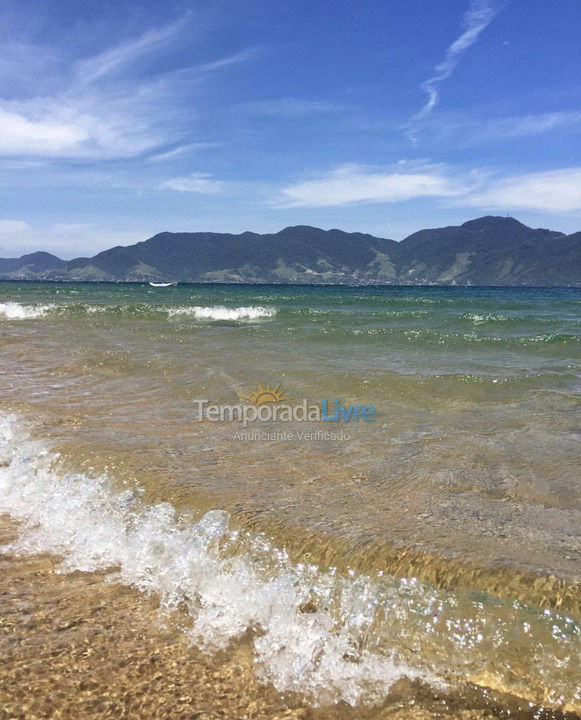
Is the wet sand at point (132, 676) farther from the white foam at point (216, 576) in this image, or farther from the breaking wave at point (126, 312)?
the breaking wave at point (126, 312)

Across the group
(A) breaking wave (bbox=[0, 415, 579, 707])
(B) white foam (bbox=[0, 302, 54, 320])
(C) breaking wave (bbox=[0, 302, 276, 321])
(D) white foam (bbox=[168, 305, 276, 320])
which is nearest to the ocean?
(A) breaking wave (bbox=[0, 415, 579, 707])

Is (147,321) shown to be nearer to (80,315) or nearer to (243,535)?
(80,315)

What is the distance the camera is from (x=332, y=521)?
3.69m

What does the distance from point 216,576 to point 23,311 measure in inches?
1017

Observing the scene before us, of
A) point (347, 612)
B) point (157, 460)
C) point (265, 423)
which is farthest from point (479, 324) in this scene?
point (347, 612)

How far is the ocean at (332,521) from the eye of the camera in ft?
8.16

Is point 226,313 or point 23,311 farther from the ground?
point 23,311

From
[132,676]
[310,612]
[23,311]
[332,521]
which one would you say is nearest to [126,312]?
[23,311]

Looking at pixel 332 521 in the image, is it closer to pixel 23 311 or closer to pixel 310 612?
pixel 310 612

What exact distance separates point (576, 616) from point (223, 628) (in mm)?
1872

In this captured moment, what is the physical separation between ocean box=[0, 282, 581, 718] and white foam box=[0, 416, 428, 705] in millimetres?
11

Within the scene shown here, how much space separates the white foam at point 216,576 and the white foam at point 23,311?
71.6 feet

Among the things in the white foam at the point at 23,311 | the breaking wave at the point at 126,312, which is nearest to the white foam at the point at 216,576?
the breaking wave at the point at 126,312

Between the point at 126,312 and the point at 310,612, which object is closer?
the point at 310,612
